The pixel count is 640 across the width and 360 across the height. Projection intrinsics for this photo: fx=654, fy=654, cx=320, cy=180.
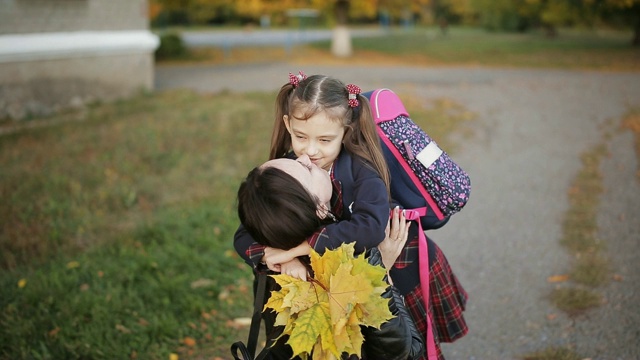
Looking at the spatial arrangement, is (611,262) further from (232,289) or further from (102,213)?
(102,213)

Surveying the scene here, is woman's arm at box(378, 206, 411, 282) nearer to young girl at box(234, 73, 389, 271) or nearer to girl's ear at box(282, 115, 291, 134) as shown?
young girl at box(234, 73, 389, 271)

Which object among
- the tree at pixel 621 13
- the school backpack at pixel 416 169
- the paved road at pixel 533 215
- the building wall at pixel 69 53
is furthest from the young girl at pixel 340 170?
the tree at pixel 621 13

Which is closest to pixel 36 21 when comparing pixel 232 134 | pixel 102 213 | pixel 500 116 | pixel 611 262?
pixel 232 134

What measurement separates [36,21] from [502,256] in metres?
8.87

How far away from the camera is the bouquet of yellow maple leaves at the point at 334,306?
1.96m

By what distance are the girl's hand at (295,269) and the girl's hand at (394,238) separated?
351 millimetres

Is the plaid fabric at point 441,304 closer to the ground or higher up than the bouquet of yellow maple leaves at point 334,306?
closer to the ground

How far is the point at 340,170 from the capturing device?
232 centimetres

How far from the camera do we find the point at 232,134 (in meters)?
8.99

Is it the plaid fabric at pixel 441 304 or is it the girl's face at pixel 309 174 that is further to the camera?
the plaid fabric at pixel 441 304

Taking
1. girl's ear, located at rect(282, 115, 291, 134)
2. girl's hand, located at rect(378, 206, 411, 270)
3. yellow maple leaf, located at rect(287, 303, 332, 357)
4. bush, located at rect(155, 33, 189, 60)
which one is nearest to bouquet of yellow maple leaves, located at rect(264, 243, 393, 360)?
yellow maple leaf, located at rect(287, 303, 332, 357)

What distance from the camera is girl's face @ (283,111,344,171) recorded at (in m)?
2.31

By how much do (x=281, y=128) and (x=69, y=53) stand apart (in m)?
10.1

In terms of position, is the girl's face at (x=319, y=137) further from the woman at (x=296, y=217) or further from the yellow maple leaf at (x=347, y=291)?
the yellow maple leaf at (x=347, y=291)
